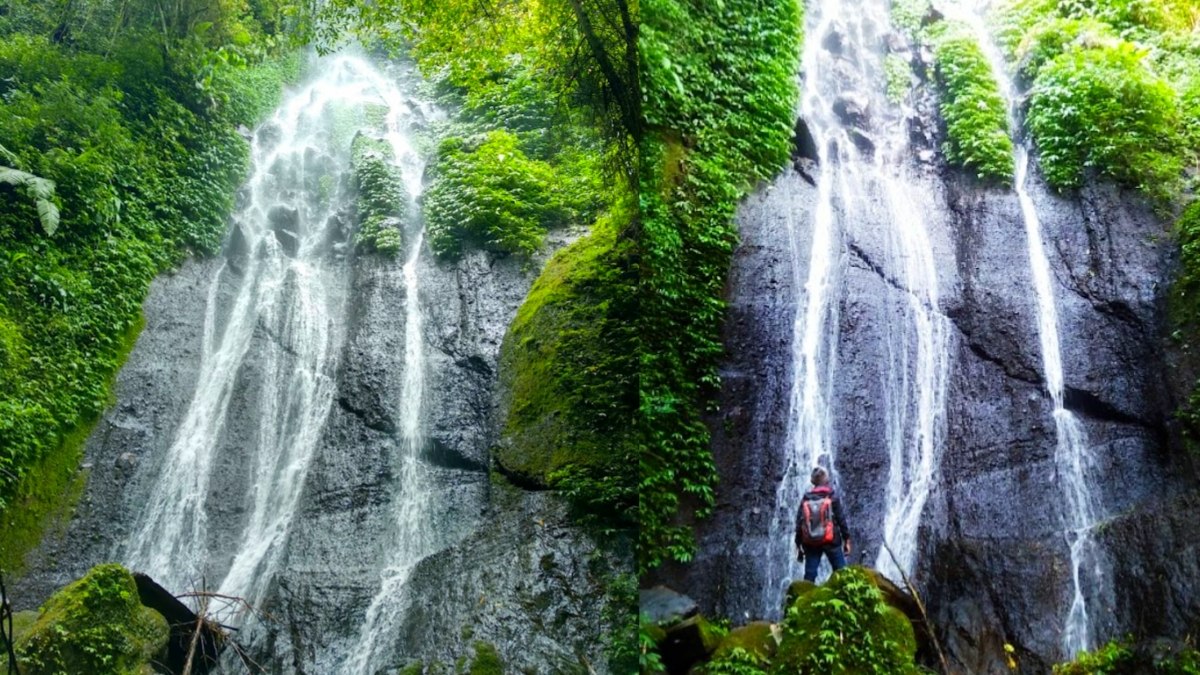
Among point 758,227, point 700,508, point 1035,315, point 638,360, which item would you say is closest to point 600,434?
point 638,360

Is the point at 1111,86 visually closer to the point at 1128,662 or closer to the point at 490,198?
the point at 1128,662

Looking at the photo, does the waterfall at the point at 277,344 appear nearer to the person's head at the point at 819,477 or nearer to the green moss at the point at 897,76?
the person's head at the point at 819,477

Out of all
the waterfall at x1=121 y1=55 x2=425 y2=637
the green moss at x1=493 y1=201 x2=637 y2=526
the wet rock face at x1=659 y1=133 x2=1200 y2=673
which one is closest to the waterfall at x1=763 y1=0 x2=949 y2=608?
the wet rock face at x1=659 y1=133 x2=1200 y2=673

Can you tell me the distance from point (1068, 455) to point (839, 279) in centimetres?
116

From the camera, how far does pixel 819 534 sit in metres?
2.96

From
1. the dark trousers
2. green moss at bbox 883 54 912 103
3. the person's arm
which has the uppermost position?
green moss at bbox 883 54 912 103

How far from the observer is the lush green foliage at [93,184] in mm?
2139

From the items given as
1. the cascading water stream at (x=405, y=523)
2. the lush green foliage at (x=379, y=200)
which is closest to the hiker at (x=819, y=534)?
the cascading water stream at (x=405, y=523)

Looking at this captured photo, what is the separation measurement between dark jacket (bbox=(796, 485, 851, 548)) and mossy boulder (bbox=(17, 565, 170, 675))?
2.18 meters

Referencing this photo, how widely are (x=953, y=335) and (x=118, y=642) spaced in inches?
126

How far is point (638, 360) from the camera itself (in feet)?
10.3

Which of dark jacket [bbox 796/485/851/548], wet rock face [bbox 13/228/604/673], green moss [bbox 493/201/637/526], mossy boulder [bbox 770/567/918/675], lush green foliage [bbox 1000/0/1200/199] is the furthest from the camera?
lush green foliage [bbox 1000/0/1200/199]

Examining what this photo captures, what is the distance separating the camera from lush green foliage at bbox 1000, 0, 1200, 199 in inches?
129

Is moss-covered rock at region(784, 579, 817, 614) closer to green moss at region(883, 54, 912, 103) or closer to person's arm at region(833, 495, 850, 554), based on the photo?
person's arm at region(833, 495, 850, 554)
